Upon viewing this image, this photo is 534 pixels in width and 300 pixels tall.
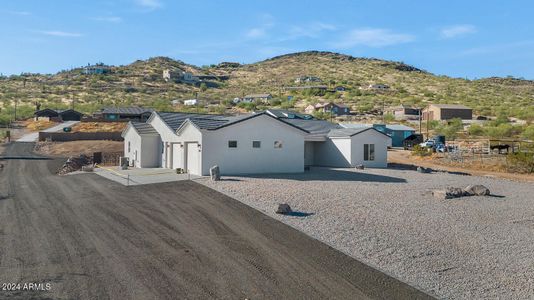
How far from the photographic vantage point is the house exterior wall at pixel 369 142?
33.1 m

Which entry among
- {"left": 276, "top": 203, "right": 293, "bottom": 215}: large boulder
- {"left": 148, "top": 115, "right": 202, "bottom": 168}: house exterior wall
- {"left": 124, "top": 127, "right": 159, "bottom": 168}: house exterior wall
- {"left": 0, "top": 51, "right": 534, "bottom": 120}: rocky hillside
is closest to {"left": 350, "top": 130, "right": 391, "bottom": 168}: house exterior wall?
{"left": 148, "top": 115, "right": 202, "bottom": 168}: house exterior wall

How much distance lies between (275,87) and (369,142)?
108375mm

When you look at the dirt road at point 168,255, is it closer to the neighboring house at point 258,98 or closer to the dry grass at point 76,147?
the dry grass at point 76,147

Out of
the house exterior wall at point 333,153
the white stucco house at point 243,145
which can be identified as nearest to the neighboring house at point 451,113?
the white stucco house at point 243,145

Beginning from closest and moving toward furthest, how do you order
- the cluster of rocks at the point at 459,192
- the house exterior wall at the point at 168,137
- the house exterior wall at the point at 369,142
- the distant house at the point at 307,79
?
the cluster of rocks at the point at 459,192
the house exterior wall at the point at 168,137
the house exterior wall at the point at 369,142
the distant house at the point at 307,79

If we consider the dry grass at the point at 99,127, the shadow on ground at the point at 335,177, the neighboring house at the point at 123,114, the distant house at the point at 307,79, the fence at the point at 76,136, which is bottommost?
the shadow on ground at the point at 335,177

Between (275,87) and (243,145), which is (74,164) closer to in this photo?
(243,145)

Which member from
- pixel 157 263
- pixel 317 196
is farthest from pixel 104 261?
pixel 317 196

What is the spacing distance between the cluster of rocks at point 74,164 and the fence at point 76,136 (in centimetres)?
1778

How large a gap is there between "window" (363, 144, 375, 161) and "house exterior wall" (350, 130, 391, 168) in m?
0.20

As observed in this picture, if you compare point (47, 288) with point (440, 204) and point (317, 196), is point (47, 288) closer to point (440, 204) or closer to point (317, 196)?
point (317, 196)

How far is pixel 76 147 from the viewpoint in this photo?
161ft

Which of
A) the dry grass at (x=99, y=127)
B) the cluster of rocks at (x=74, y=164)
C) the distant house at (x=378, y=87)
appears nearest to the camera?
the cluster of rocks at (x=74, y=164)

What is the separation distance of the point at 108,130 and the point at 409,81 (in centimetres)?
11138
